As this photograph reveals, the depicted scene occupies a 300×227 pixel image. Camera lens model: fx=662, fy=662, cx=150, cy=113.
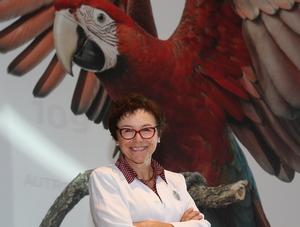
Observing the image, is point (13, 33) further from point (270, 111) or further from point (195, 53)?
point (270, 111)

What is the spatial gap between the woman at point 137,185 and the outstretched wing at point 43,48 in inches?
30.7

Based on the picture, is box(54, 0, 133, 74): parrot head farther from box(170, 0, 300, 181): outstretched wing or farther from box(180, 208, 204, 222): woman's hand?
box(180, 208, 204, 222): woman's hand

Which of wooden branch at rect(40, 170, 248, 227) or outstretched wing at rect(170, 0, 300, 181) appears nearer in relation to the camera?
wooden branch at rect(40, 170, 248, 227)

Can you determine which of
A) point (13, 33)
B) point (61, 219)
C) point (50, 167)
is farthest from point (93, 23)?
point (61, 219)

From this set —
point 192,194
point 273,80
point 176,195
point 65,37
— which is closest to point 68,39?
point 65,37

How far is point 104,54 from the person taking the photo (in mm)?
2469

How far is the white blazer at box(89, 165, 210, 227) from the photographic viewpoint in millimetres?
1537

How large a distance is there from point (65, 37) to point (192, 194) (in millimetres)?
759

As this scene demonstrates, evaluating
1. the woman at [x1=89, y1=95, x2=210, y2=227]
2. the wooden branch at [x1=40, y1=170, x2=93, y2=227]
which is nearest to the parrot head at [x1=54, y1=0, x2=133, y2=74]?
the wooden branch at [x1=40, y1=170, x2=93, y2=227]

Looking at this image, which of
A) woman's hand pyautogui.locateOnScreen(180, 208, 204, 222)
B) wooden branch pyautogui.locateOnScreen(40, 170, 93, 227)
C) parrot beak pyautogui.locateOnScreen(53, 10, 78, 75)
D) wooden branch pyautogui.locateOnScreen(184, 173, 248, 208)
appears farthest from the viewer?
wooden branch pyautogui.locateOnScreen(184, 173, 248, 208)

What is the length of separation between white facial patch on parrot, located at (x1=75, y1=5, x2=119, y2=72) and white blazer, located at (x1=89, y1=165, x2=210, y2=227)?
36.1 inches

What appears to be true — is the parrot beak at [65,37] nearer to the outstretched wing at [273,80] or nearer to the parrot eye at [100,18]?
the parrot eye at [100,18]

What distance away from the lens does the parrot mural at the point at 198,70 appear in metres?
2.41

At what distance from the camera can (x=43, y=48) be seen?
7.86 ft
